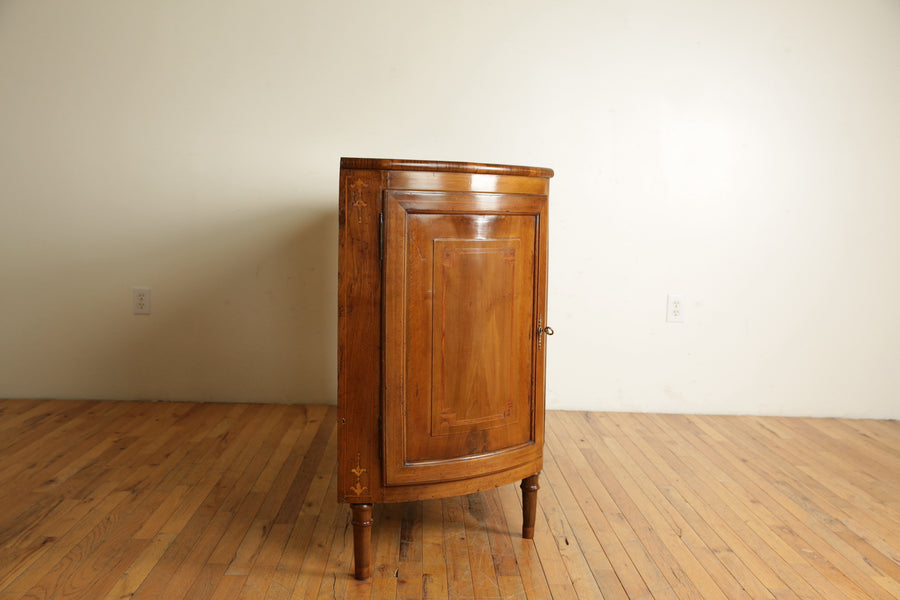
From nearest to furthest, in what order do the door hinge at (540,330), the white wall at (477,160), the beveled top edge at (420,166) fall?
the beveled top edge at (420,166), the door hinge at (540,330), the white wall at (477,160)

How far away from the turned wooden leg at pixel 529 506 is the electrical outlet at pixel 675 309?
50.7 inches

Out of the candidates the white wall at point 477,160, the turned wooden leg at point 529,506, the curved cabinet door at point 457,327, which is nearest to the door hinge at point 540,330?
the curved cabinet door at point 457,327

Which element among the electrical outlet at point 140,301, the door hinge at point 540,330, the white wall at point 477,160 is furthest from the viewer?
the electrical outlet at point 140,301

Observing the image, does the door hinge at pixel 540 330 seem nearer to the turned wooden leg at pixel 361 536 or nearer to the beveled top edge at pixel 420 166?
the beveled top edge at pixel 420 166

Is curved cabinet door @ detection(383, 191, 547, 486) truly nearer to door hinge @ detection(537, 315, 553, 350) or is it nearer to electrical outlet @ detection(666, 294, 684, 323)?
door hinge @ detection(537, 315, 553, 350)

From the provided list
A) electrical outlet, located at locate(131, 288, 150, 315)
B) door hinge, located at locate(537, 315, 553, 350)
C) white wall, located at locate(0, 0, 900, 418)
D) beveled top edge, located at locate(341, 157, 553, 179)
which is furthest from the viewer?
electrical outlet, located at locate(131, 288, 150, 315)

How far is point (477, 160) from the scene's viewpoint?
2.69 metres

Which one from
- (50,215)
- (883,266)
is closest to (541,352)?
(883,266)

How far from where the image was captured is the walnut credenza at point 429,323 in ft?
4.88

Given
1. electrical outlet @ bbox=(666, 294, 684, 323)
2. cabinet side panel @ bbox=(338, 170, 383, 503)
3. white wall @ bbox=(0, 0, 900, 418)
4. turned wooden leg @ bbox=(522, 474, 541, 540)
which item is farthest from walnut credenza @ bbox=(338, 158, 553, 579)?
electrical outlet @ bbox=(666, 294, 684, 323)

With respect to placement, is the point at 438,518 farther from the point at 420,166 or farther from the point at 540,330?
the point at 420,166

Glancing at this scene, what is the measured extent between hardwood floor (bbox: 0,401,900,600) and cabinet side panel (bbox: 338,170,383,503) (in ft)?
0.82

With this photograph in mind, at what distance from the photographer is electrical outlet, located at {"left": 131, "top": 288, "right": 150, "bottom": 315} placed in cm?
276

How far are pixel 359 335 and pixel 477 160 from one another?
1.35 m
